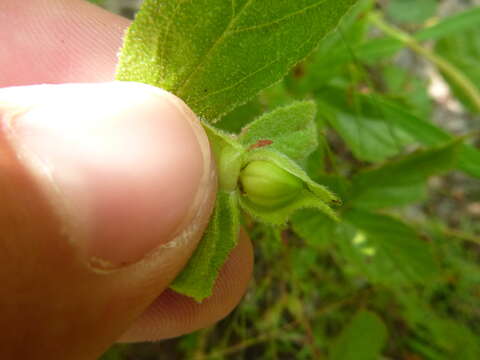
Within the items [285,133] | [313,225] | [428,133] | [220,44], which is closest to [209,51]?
[220,44]

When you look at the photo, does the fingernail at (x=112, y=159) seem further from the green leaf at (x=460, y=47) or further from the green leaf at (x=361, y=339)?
the green leaf at (x=460, y=47)

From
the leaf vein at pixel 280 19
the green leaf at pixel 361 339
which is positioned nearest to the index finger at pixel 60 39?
the leaf vein at pixel 280 19

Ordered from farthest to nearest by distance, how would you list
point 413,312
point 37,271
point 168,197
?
point 413,312 < point 168,197 < point 37,271

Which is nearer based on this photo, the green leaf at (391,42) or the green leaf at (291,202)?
the green leaf at (291,202)

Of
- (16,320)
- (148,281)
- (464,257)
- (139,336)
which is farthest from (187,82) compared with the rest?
(464,257)

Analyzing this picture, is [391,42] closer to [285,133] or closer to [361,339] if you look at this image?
[285,133]

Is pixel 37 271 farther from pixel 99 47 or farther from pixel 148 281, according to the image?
pixel 99 47
